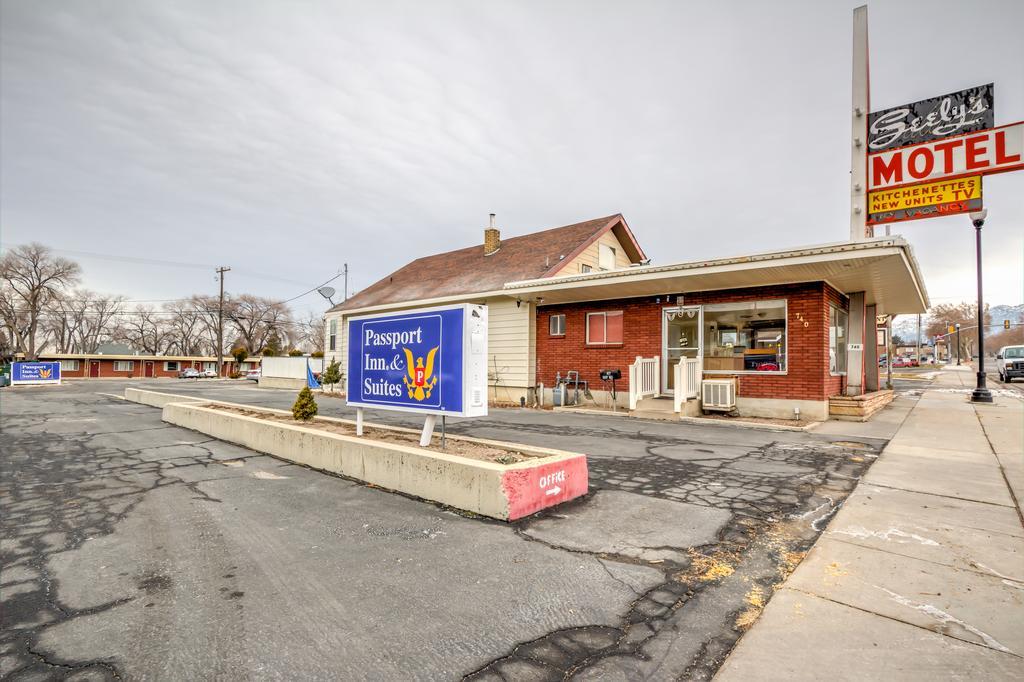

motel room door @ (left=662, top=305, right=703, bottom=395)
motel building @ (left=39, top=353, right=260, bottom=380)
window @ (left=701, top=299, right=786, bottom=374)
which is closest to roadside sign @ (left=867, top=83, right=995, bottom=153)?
window @ (left=701, top=299, right=786, bottom=374)

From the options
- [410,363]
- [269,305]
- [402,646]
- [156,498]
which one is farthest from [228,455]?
[269,305]

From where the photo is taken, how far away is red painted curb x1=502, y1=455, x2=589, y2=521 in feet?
14.7

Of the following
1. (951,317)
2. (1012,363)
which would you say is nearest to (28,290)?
(1012,363)

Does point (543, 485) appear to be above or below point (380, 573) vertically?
above

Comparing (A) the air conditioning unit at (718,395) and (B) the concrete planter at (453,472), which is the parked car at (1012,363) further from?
(B) the concrete planter at (453,472)

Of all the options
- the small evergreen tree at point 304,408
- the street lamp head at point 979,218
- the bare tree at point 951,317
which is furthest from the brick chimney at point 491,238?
the bare tree at point 951,317

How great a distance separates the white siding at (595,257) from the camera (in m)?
18.1

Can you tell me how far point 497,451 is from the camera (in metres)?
5.92

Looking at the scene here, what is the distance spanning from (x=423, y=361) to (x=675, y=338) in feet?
31.5

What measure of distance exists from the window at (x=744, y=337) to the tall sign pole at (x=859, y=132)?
255cm

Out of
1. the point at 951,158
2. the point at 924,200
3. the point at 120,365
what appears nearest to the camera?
the point at 951,158

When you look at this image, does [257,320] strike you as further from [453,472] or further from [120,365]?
[453,472]

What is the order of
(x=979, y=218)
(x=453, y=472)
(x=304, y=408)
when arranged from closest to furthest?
(x=453, y=472), (x=304, y=408), (x=979, y=218)

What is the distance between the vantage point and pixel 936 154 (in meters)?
10.7
